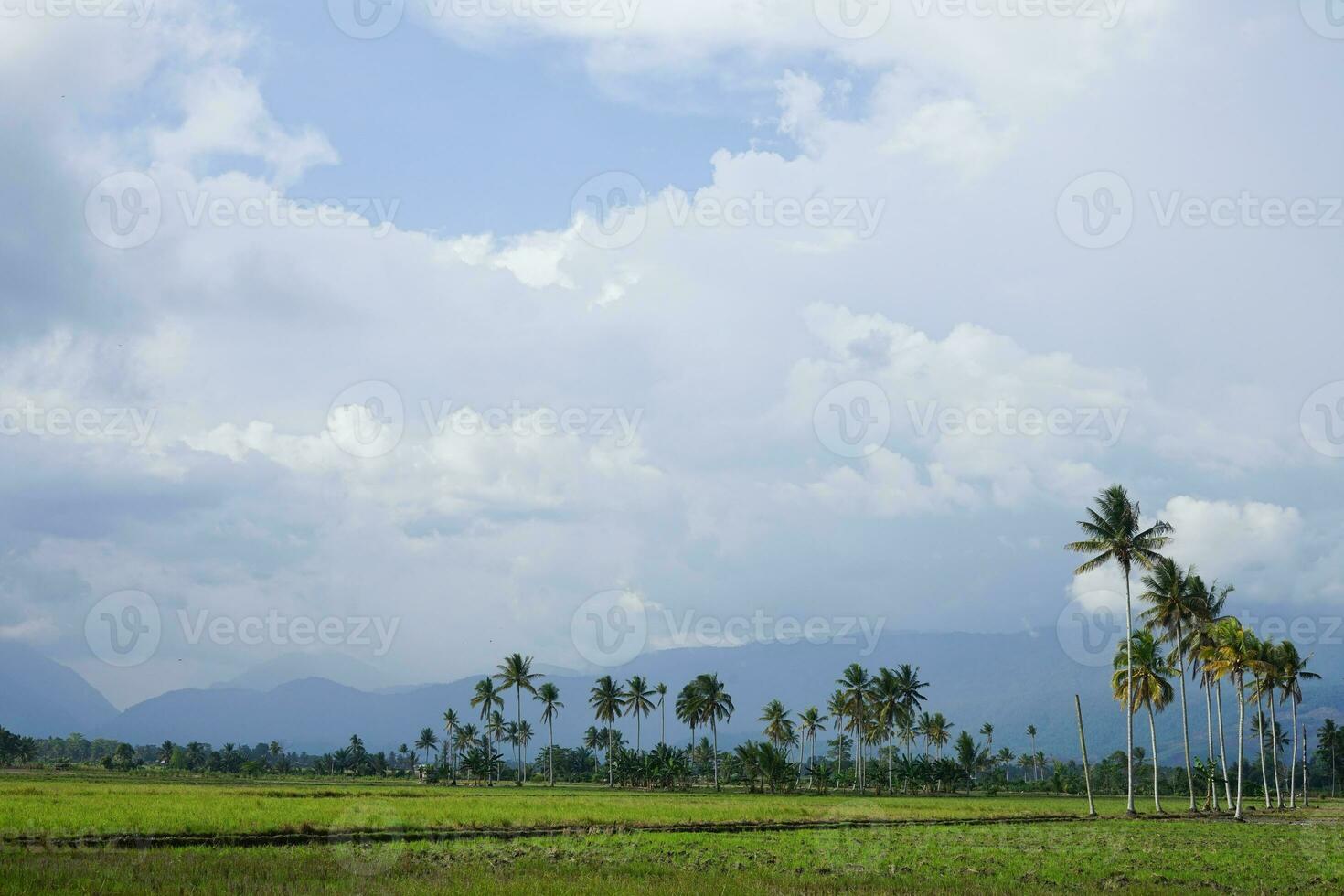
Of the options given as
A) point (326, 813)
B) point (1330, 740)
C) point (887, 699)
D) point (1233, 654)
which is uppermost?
point (1233, 654)

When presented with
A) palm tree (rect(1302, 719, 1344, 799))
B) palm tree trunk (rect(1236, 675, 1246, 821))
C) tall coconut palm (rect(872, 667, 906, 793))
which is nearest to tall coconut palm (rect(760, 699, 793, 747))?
tall coconut palm (rect(872, 667, 906, 793))

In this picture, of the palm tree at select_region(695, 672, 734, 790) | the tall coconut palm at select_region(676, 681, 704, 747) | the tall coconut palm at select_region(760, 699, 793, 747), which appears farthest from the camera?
the tall coconut palm at select_region(760, 699, 793, 747)

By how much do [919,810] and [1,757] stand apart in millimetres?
115630

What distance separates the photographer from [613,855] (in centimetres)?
3083

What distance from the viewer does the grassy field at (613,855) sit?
24.0m

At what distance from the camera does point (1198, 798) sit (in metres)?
98.4

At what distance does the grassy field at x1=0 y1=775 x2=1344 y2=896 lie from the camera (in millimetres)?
24016

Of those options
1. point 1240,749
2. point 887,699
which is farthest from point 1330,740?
point 1240,749

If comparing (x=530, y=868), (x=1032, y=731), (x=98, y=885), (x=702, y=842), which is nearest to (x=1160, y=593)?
(x=702, y=842)

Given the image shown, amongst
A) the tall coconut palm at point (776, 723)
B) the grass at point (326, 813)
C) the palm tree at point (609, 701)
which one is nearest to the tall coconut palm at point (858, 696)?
the tall coconut palm at point (776, 723)

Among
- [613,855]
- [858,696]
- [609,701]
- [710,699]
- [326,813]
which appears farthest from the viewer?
[609,701]

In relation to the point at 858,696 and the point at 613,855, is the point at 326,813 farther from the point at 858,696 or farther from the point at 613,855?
the point at 858,696

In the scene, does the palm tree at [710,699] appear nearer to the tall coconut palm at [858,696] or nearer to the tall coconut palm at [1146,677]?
the tall coconut palm at [858,696]

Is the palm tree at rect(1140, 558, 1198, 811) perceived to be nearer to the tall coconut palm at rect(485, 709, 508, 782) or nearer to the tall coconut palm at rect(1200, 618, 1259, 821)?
the tall coconut palm at rect(1200, 618, 1259, 821)
